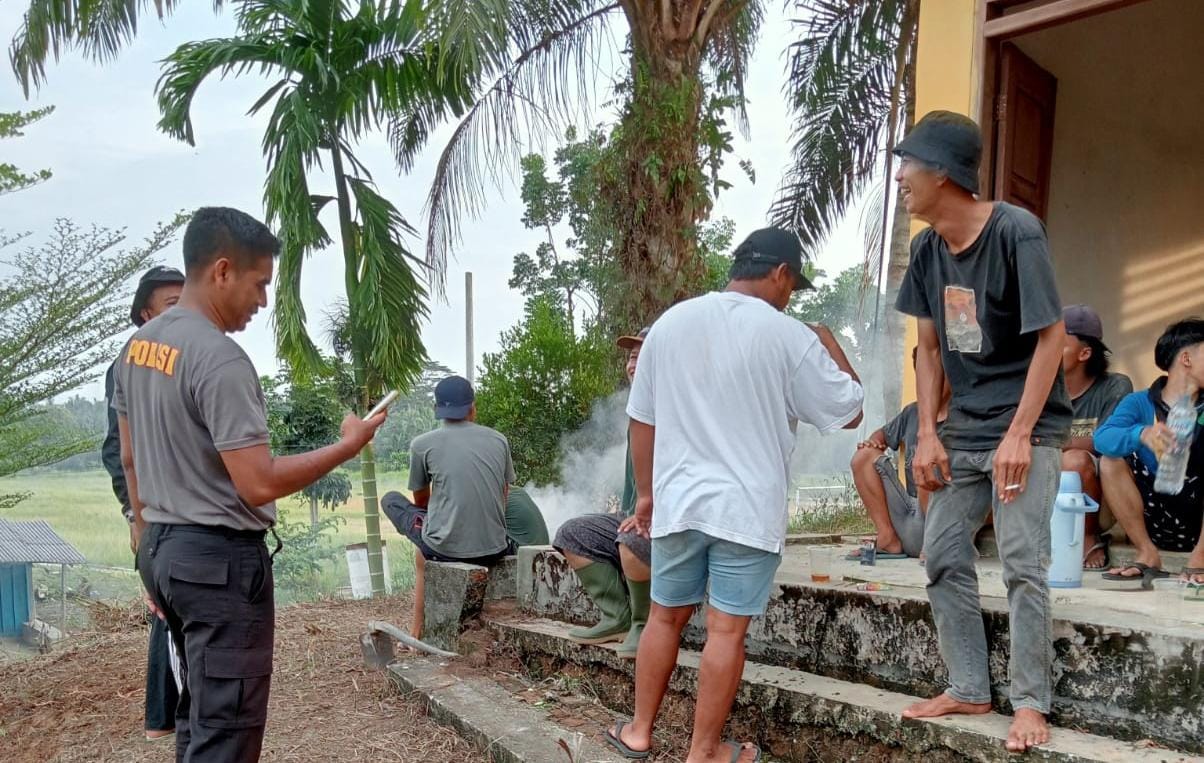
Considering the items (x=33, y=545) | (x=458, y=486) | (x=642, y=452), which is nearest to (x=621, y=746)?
(x=642, y=452)

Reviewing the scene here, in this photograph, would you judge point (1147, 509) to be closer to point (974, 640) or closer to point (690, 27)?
point (974, 640)

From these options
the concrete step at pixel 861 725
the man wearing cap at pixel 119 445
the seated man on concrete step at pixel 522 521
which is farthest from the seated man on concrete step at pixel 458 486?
the man wearing cap at pixel 119 445

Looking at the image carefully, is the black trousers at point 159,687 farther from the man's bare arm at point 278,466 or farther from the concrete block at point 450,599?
the man's bare arm at point 278,466

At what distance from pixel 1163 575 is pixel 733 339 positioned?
2081 millimetres

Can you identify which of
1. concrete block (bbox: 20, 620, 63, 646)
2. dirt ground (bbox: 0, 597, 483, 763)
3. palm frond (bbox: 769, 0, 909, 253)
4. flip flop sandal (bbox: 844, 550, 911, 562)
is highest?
palm frond (bbox: 769, 0, 909, 253)

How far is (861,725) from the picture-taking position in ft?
9.92

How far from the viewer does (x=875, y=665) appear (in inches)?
131

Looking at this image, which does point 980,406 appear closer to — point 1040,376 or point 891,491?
point 1040,376

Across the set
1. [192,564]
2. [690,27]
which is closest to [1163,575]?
[192,564]

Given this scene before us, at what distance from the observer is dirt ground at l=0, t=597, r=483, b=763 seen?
4.07 meters

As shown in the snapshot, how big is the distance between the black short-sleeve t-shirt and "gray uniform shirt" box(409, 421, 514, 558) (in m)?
2.84

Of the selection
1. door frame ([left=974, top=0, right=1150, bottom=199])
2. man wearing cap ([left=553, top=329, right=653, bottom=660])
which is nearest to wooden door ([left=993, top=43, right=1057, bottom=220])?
door frame ([left=974, top=0, right=1150, bottom=199])

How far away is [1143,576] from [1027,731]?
1366mm

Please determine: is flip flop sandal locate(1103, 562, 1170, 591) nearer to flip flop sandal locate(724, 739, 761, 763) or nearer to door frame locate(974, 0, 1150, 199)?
flip flop sandal locate(724, 739, 761, 763)
